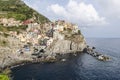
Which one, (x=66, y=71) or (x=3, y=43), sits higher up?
(x=3, y=43)

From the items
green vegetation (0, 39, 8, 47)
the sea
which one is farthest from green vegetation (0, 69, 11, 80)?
green vegetation (0, 39, 8, 47)

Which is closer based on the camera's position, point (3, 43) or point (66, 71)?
point (66, 71)

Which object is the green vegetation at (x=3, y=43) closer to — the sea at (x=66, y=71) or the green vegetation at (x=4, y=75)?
the sea at (x=66, y=71)

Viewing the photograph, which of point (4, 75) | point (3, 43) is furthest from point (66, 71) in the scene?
point (4, 75)

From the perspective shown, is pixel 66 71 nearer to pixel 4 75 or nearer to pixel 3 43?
pixel 3 43

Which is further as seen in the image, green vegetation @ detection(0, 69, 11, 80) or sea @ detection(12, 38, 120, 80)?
sea @ detection(12, 38, 120, 80)

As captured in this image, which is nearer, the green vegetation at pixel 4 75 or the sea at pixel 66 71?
the green vegetation at pixel 4 75

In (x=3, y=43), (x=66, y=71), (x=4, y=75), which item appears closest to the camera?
(x=4, y=75)

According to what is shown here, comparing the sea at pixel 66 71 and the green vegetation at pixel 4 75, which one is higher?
the green vegetation at pixel 4 75

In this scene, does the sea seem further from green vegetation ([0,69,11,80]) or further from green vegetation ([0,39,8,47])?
green vegetation ([0,39,8,47])

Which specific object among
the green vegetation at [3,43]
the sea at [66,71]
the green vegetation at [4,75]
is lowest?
the sea at [66,71]

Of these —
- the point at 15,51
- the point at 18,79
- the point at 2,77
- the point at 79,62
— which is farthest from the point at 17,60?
the point at 2,77

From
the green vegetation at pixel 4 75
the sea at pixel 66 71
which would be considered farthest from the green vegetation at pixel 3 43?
the green vegetation at pixel 4 75
